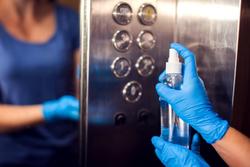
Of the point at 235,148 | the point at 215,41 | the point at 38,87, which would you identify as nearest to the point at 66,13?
the point at 38,87

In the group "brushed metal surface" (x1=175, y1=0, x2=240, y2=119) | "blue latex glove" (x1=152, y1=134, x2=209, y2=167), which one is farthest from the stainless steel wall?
"blue latex glove" (x1=152, y1=134, x2=209, y2=167)

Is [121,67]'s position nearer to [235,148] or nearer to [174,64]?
[174,64]

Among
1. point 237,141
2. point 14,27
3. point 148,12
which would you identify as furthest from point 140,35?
point 14,27

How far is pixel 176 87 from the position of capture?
61 cm

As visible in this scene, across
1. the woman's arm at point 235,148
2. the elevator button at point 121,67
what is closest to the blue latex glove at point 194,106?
the woman's arm at point 235,148

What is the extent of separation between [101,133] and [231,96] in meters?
0.27

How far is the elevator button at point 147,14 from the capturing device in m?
0.71

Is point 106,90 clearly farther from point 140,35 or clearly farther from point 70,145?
point 70,145

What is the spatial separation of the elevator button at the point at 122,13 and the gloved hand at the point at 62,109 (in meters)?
0.29

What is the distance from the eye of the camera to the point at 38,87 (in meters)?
0.92

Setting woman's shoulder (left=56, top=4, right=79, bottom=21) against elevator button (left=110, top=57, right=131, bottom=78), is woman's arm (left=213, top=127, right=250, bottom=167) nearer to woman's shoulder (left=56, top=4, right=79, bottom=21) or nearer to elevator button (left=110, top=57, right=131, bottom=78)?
elevator button (left=110, top=57, right=131, bottom=78)

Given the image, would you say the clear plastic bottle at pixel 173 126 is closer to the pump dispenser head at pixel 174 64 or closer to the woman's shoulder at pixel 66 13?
the pump dispenser head at pixel 174 64

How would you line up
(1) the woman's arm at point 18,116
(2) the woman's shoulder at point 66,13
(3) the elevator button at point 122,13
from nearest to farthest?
(3) the elevator button at point 122,13
(1) the woman's arm at point 18,116
(2) the woman's shoulder at point 66,13

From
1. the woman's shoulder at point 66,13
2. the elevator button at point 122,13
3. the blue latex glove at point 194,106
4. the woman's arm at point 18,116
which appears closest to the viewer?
the blue latex glove at point 194,106
